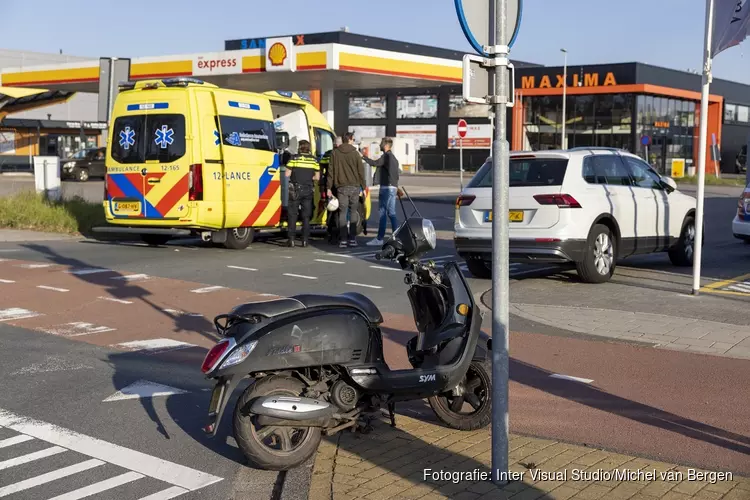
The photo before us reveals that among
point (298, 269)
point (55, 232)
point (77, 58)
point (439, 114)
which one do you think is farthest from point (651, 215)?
point (77, 58)

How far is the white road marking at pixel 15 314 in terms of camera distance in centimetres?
965

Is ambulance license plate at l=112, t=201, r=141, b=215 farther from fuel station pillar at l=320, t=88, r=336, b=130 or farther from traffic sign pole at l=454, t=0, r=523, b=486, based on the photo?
fuel station pillar at l=320, t=88, r=336, b=130

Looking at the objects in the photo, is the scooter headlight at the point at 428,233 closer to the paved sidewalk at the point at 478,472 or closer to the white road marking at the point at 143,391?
the paved sidewalk at the point at 478,472

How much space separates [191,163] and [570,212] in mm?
6267

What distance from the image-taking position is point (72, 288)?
11422 mm

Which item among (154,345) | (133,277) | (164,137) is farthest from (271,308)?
(164,137)

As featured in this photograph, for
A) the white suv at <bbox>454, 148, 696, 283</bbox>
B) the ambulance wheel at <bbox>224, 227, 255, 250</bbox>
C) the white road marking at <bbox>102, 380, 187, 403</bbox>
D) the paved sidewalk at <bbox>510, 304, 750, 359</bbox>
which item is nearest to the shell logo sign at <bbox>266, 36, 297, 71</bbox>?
the ambulance wheel at <bbox>224, 227, 255, 250</bbox>

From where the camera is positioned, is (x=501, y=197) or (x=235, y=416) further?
(x=235, y=416)

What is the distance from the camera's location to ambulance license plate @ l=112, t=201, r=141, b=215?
1523 cm

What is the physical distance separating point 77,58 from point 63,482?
7155 centimetres

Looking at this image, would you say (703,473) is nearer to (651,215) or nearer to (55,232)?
(651,215)

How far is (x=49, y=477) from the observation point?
16.7 ft

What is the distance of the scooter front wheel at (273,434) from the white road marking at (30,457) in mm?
1191

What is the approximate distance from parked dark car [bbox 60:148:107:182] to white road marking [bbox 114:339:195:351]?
33653mm
